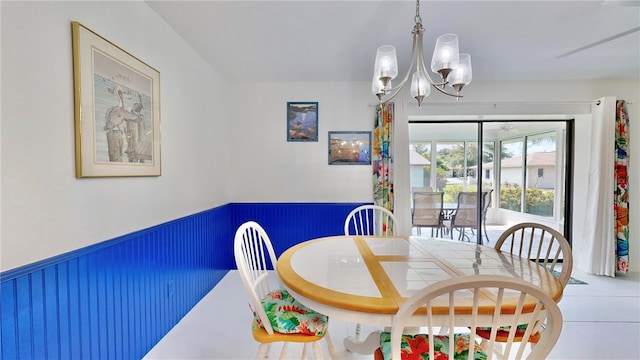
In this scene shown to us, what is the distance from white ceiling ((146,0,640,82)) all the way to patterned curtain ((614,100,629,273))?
1.65 ft

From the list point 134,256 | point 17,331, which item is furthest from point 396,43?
point 17,331

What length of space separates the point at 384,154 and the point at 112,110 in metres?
2.52

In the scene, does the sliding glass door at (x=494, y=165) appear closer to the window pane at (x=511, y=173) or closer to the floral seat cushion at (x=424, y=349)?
the window pane at (x=511, y=173)

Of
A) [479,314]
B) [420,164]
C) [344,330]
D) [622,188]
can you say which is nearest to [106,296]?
[344,330]

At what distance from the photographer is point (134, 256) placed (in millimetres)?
1589

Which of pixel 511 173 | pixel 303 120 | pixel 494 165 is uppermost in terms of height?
pixel 303 120

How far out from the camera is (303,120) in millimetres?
3164

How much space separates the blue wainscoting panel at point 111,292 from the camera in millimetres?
1023

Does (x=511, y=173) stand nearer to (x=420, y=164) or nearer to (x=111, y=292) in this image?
(x=420, y=164)

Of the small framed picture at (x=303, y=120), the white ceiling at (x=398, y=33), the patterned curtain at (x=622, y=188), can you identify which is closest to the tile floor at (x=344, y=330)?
the patterned curtain at (x=622, y=188)

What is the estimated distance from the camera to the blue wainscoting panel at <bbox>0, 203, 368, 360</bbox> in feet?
3.36

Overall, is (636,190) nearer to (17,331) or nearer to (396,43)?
(396,43)

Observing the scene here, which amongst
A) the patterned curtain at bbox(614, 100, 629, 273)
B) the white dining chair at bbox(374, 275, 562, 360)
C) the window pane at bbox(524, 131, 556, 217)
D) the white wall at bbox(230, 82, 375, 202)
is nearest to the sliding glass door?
the window pane at bbox(524, 131, 556, 217)

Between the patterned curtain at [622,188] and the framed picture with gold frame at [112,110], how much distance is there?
4.64 m
